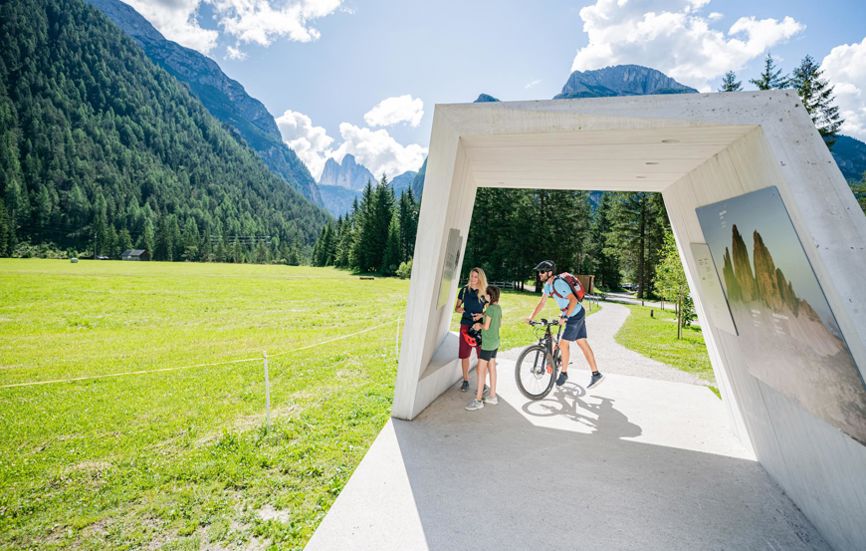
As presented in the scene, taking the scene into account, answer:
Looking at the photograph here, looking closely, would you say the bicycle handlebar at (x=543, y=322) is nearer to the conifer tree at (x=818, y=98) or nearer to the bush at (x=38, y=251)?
the conifer tree at (x=818, y=98)

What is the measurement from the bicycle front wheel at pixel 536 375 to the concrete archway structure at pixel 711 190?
49.7 inches

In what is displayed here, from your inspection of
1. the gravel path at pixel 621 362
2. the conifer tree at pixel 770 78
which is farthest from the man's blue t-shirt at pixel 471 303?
the conifer tree at pixel 770 78

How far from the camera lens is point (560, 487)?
3877 millimetres

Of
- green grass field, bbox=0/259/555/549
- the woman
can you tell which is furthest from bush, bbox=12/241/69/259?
the woman

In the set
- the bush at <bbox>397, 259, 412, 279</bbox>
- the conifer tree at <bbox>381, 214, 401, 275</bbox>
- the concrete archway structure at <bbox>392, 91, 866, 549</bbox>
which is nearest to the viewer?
the concrete archway structure at <bbox>392, 91, 866, 549</bbox>

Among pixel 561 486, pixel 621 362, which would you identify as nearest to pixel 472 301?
pixel 561 486

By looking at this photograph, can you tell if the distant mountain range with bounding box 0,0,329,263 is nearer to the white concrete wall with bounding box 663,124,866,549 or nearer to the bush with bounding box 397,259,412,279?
the bush with bounding box 397,259,412,279

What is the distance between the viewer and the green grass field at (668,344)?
30.6 feet

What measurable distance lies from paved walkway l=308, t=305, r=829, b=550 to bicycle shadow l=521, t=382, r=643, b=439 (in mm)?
31

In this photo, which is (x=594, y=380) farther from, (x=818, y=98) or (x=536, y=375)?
(x=818, y=98)

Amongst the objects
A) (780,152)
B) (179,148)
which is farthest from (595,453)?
(179,148)

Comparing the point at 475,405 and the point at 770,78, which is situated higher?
the point at 770,78

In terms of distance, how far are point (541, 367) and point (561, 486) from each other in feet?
8.48

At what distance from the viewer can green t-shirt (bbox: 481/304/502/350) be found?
5.59m
